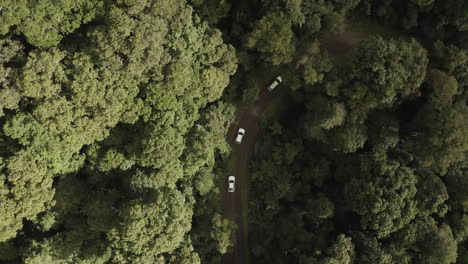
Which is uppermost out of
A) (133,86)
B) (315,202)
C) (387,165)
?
(133,86)

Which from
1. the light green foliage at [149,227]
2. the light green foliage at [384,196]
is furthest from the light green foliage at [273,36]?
the light green foliage at [149,227]

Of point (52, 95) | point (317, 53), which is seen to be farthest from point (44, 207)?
point (317, 53)

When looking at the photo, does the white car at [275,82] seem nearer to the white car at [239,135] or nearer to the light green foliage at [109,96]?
the white car at [239,135]

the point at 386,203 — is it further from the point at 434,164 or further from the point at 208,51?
the point at 208,51

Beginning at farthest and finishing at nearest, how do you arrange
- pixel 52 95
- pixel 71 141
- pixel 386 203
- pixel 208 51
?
1. pixel 386 203
2. pixel 208 51
3. pixel 71 141
4. pixel 52 95

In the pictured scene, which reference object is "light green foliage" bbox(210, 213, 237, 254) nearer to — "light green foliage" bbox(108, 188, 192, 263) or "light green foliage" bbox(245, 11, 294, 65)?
"light green foliage" bbox(108, 188, 192, 263)

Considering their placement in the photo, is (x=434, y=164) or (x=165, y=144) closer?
(x=165, y=144)

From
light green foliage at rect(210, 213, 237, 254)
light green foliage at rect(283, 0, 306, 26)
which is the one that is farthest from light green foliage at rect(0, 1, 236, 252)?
light green foliage at rect(283, 0, 306, 26)
